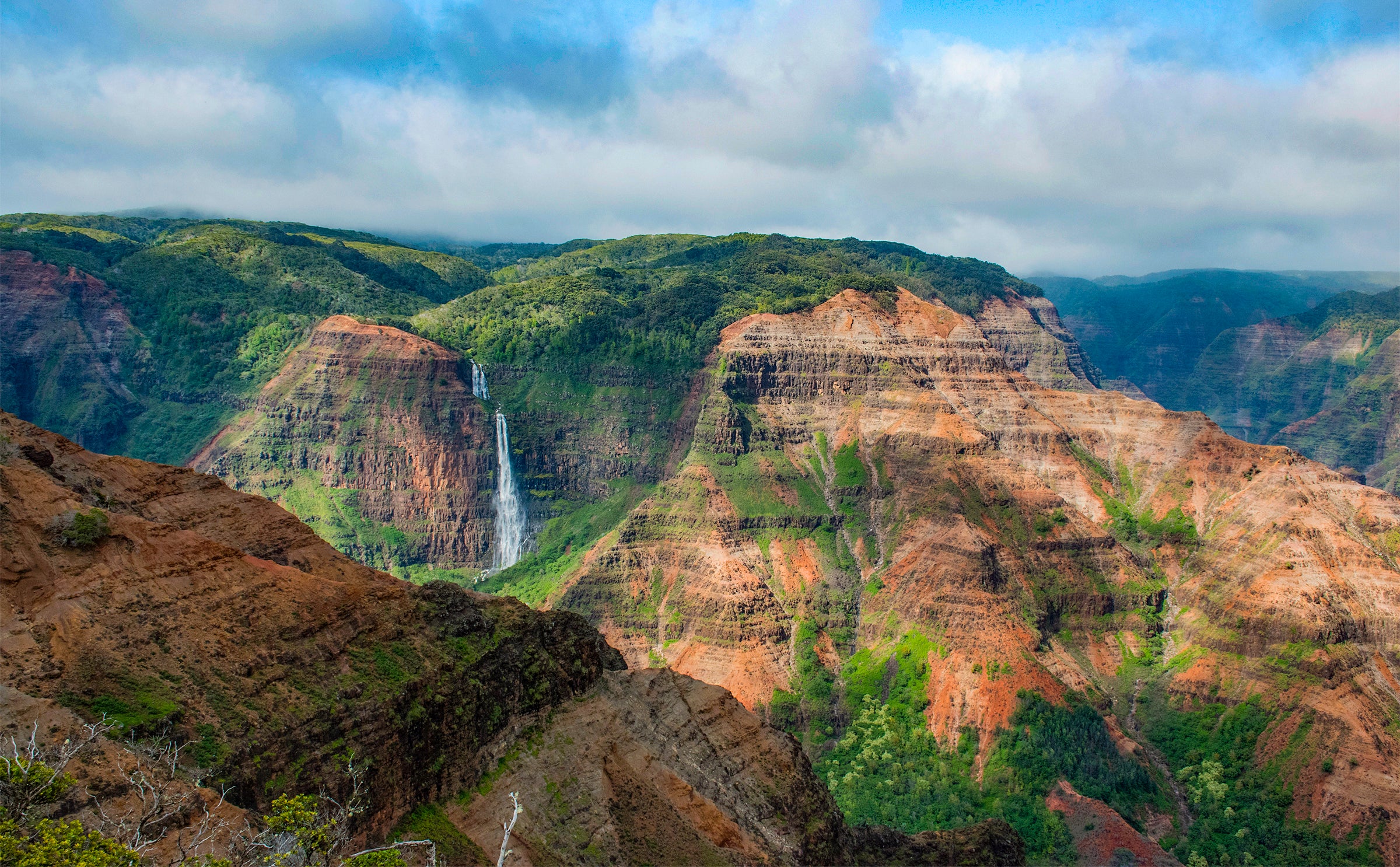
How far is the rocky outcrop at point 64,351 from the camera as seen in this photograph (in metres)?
181

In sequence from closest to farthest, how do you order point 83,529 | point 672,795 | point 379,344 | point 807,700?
point 83,529
point 672,795
point 807,700
point 379,344

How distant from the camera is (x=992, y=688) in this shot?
11275 cm

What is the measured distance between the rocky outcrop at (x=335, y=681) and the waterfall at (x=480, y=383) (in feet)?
378

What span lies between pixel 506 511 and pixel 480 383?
24.4m

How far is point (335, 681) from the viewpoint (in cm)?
5084

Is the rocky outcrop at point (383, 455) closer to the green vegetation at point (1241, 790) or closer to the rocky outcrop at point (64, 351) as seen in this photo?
the rocky outcrop at point (64, 351)

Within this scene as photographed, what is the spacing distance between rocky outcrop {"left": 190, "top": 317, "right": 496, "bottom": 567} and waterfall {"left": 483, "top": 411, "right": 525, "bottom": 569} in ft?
4.47

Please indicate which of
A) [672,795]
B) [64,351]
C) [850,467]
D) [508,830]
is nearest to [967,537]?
[850,467]

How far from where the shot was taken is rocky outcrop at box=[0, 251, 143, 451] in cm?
18138

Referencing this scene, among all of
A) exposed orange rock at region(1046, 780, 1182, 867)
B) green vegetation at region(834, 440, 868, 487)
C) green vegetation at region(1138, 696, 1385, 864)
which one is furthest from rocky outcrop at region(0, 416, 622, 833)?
green vegetation at region(834, 440, 868, 487)

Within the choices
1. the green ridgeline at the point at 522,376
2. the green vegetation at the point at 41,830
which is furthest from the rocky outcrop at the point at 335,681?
the green ridgeline at the point at 522,376

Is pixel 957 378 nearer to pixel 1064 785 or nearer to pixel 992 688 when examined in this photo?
pixel 992 688

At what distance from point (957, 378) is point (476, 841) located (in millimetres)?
123307

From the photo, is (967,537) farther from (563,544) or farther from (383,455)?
(383,455)
